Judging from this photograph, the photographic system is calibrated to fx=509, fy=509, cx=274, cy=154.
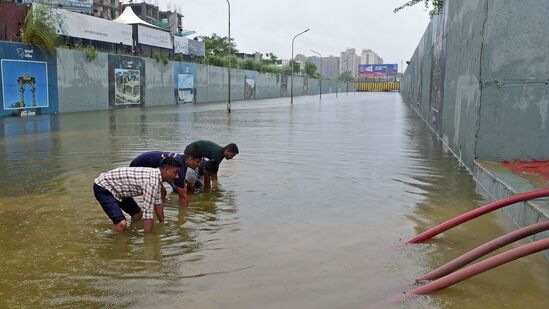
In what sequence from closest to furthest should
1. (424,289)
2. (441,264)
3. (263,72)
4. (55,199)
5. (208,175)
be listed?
(424,289) < (441,264) < (55,199) < (208,175) < (263,72)

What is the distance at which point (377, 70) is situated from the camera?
119812 millimetres

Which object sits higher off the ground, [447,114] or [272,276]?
[447,114]

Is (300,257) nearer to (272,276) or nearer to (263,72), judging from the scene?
(272,276)

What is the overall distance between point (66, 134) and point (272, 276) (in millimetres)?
14100

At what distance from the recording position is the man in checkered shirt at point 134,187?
5520 mm

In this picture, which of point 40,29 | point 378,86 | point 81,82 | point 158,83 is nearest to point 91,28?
point 81,82

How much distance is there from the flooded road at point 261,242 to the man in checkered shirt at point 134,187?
237 mm

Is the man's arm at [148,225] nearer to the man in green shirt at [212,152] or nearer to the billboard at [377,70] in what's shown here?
the man in green shirt at [212,152]

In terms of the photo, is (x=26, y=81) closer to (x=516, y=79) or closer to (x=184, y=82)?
(x=184, y=82)

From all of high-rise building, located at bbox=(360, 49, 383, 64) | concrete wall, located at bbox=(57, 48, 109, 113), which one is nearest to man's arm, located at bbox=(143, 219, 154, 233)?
concrete wall, located at bbox=(57, 48, 109, 113)

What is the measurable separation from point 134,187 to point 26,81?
23.0 meters

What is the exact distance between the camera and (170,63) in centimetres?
4219

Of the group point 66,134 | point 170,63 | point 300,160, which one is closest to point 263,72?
point 170,63

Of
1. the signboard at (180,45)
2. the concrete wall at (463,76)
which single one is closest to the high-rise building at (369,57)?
the signboard at (180,45)
